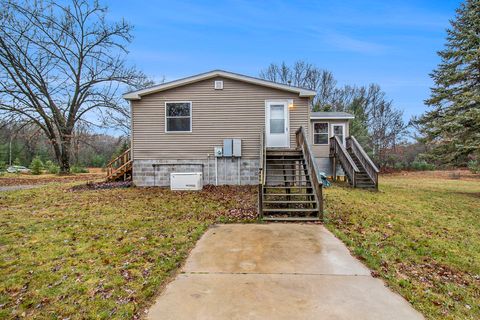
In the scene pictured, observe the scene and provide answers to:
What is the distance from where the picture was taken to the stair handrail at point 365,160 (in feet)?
37.9

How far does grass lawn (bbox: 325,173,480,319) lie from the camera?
301 cm

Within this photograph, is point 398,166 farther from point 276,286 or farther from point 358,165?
point 276,286

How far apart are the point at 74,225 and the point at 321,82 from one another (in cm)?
3252

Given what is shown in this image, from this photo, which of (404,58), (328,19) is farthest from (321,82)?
(328,19)

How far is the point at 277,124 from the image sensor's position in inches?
443

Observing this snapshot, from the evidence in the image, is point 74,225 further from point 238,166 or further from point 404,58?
point 404,58

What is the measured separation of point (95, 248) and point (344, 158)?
457 inches

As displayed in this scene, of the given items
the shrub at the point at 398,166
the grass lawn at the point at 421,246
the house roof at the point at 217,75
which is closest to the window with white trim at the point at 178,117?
the house roof at the point at 217,75

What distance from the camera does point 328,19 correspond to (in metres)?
17.6

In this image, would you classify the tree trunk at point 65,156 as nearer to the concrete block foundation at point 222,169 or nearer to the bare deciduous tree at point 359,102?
the concrete block foundation at point 222,169

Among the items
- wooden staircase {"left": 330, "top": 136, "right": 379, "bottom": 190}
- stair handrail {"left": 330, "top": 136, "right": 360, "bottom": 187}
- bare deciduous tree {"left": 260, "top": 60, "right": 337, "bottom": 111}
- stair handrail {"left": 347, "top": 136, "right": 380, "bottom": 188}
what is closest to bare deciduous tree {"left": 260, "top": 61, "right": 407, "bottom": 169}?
bare deciduous tree {"left": 260, "top": 60, "right": 337, "bottom": 111}

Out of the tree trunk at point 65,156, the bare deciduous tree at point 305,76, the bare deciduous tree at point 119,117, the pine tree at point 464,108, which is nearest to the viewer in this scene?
the pine tree at point 464,108

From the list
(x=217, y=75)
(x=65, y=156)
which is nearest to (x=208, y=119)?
(x=217, y=75)

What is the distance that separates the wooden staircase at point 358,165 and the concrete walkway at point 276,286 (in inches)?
313
